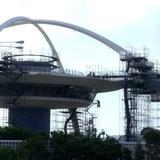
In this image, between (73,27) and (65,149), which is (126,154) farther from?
(73,27)

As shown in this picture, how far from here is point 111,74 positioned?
8650cm

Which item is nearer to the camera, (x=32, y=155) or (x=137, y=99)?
(x=32, y=155)

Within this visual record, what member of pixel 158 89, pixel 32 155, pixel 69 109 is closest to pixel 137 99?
pixel 158 89

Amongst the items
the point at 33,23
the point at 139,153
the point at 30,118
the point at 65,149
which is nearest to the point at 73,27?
the point at 33,23

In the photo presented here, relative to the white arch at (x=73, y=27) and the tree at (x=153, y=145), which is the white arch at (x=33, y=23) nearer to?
the white arch at (x=73, y=27)

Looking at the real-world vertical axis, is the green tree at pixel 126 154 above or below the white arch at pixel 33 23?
below

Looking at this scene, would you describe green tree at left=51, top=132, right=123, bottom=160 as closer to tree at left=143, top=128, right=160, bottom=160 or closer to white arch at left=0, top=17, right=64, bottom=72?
tree at left=143, top=128, right=160, bottom=160

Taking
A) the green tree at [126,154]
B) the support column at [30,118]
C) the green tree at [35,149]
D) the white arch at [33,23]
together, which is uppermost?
the white arch at [33,23]

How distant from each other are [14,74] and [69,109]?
16.8 m

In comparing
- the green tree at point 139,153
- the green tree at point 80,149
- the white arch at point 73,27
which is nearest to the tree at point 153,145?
the green tree at point 139,153

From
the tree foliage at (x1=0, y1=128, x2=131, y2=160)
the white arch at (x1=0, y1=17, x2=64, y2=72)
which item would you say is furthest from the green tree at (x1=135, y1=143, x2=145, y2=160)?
the white arch at (x1=0, y1=17, x2=64, y2=72)

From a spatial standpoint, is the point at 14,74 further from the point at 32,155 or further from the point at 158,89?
the point at 32,155

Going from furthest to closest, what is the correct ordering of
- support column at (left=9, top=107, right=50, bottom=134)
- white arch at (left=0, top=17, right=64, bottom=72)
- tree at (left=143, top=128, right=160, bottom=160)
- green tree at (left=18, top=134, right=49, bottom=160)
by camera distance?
white arch at (left=0, top=17, right=64, bottom=72)
support column at (left=9, top=107, right=50, bottom=134)
tree at (left=143, top=128, right=160, bottom=160)
green tree at (left=18, top=134, right=49, bottom=160)

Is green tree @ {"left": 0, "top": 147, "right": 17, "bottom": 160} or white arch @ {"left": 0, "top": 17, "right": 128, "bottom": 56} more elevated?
white arch @ {"left": 0, "top": 17, "right": 128, "bottom": 56}
